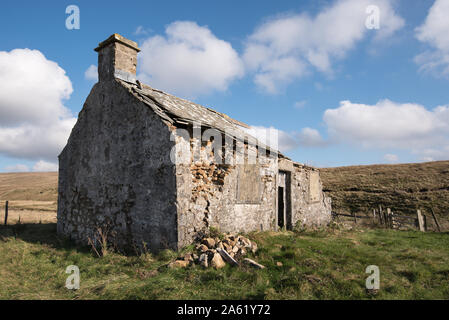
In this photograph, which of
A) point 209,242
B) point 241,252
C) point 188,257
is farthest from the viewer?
point 209,242

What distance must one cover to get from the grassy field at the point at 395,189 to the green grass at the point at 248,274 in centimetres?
1617

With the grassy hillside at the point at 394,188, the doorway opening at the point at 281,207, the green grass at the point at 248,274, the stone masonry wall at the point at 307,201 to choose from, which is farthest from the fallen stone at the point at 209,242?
the grassy hillside at the point at 394,188

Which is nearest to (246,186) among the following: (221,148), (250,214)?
(250,214)

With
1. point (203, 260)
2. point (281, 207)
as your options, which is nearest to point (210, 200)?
A: point (203, 260)

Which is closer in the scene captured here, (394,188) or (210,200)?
(210,200)

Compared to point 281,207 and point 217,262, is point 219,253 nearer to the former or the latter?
point 217,262

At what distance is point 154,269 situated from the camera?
584 centimetres

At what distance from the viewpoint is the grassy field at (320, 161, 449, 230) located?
23766 millimetres

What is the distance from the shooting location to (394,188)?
1117 inches

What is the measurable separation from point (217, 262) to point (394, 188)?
28.5 m

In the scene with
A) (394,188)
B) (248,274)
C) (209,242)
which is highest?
(394,188)

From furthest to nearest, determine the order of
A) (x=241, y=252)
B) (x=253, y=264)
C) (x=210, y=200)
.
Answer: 1. (x=210, y=200)
2. (x=241, y=252)
3. (x=253, y=264)

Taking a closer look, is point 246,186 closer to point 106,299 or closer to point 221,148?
point 221,148

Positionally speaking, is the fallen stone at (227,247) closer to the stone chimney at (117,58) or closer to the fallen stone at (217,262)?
the fallen stone at (217,262)
